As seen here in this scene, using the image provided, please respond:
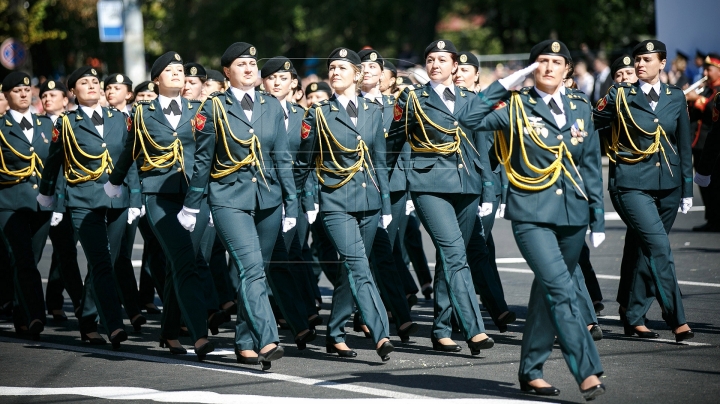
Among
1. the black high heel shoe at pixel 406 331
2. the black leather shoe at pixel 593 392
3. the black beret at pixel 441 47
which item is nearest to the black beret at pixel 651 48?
the black beret at pixel 441 47

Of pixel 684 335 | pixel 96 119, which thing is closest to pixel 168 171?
pixel 96 119

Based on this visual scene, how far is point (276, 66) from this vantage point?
9.79 meters

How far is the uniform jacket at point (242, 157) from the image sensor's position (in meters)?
7.94

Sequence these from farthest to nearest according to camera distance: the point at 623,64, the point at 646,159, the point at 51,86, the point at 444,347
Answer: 1. the point at 51,86
2. the point at 623,64
3. the point at 646,159
4. the point at 444,347

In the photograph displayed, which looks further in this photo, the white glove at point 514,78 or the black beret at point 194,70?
the black beret at point 194,70

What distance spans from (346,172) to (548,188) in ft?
6.11

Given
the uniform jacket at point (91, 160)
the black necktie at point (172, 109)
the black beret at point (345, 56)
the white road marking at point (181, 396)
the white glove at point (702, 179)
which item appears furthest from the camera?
the white glove at point (702, 179)

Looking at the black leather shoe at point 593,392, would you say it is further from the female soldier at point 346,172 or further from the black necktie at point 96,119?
the black necktie at point 96,119

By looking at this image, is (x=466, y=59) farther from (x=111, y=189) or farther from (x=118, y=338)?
(x=118, y=338)

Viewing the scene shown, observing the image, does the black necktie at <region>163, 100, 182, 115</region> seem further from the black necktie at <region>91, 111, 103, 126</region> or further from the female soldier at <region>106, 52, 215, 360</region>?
the black necktie at <region>91, 111, 103, 126</region>

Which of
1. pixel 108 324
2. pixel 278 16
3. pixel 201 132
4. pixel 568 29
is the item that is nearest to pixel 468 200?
pixel 201 132

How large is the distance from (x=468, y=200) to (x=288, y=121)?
1.97m

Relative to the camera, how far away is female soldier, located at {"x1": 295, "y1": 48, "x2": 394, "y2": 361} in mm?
8211

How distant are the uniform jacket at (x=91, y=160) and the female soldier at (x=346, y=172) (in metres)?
1.64
